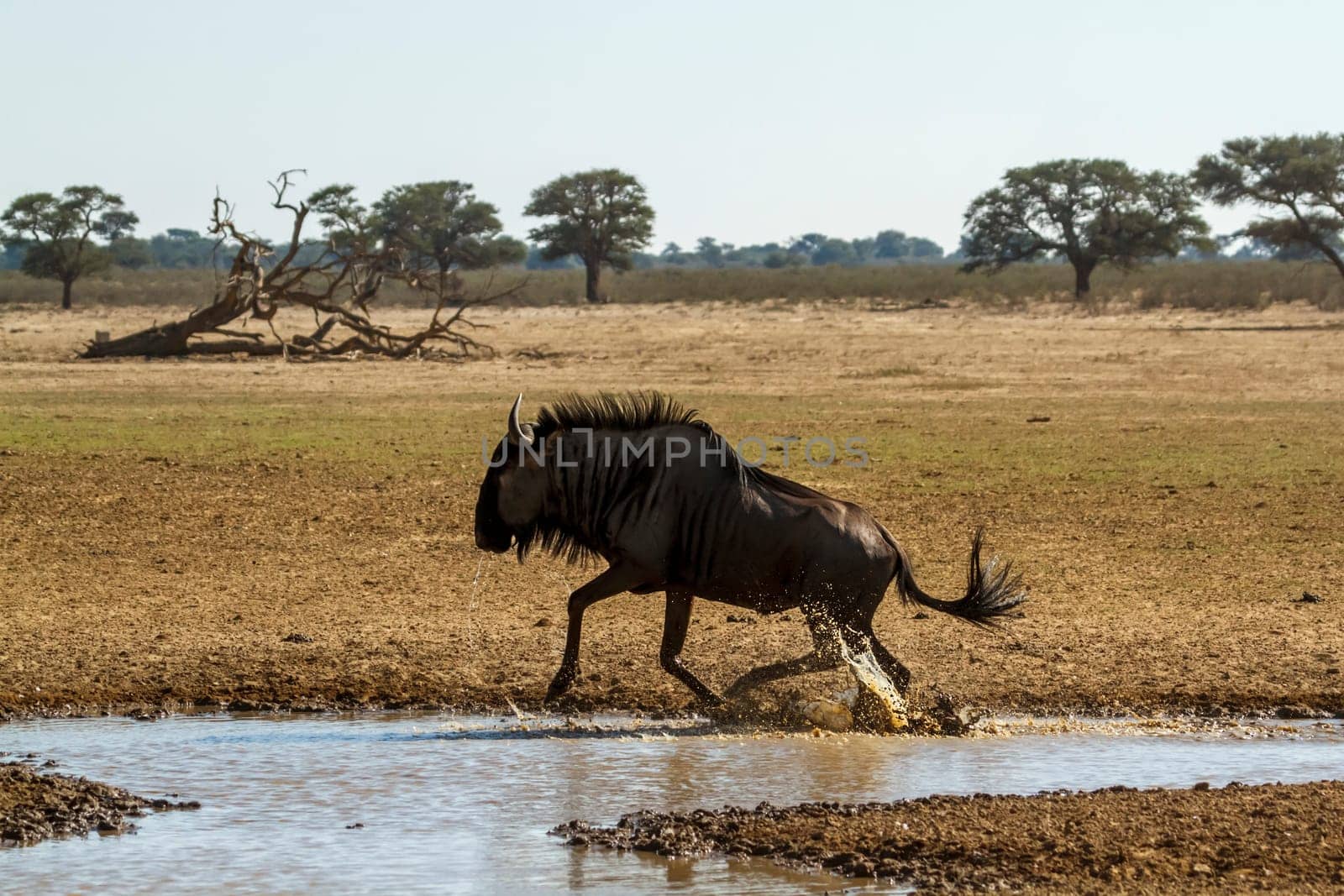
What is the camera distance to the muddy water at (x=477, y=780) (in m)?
5.16

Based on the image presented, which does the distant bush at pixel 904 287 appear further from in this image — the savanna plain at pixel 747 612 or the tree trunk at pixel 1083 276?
the savanna plain at pixel 747 612

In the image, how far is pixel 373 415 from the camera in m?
18.5

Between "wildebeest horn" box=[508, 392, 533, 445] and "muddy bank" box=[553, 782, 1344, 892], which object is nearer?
"muddy bank" box=[553, 782, 1344, 892]

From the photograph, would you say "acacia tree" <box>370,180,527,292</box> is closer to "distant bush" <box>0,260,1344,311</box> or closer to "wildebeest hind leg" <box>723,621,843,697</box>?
"distant bush" <box>0,260,1344,311</box>

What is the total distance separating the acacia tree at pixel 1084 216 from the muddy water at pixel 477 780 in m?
45.3

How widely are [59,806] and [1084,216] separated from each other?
165 feet

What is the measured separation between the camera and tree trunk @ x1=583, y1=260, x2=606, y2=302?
174ft

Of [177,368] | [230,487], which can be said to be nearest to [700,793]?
[230,487]

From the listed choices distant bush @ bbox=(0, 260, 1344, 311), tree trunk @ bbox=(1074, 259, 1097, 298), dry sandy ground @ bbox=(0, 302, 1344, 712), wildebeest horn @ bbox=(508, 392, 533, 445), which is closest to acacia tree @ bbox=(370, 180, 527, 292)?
distant bush @ bbox=(0, 260, 1344, 311)

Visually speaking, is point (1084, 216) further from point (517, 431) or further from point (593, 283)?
point (517, 431)

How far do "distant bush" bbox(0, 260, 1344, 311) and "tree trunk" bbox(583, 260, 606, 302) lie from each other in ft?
1.87

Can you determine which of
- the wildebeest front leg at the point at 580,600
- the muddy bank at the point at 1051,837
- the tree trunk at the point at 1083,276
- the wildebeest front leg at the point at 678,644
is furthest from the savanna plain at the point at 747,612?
the tree trunk at the point at 1083,276

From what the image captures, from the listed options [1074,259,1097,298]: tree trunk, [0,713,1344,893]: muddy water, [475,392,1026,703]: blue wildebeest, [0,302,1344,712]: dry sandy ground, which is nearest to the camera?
[0,713,1344,893]: muddy water

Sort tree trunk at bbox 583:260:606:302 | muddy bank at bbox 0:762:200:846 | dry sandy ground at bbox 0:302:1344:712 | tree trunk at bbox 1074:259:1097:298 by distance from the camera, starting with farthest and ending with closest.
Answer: tree trunk at bbox 583:260:606:302, tree trunk at bbox 1074:259:1097:298, dry sandy ground at bbox 0:302:1344:712, muddy bank at bbox 0:762:200:846
